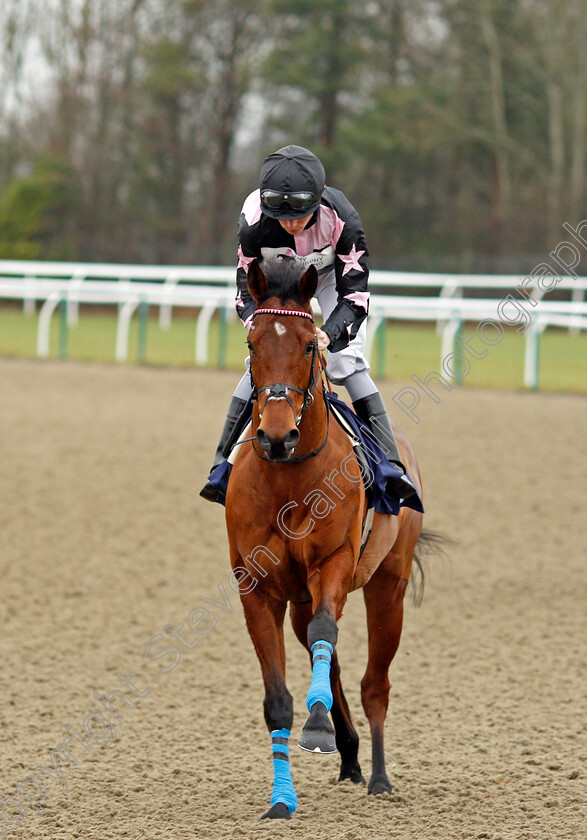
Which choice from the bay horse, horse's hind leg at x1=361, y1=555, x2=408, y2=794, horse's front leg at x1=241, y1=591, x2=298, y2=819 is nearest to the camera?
the bay horse

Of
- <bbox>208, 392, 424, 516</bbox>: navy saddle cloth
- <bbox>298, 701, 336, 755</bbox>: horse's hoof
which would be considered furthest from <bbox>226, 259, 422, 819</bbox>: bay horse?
<bbox>208, 392, 424, 516</bbox>: navy saddle cloth

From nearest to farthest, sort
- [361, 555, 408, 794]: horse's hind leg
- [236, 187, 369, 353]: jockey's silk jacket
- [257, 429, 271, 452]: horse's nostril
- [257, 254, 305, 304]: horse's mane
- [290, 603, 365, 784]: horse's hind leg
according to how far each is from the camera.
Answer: [257, 429, 271, 452]: horse's nostril < [257, 254, 305, 304]: horse's mane < [236, 187, 369, 353]: jockey's silk jacket < [290, 603, 365, 784]: horse's hind leg < [361, 555, 408, 794]: horse's hind leg

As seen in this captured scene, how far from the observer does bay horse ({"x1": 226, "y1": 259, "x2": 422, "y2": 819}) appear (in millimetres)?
3432

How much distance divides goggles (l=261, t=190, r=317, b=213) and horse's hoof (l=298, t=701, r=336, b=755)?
5.47 ft

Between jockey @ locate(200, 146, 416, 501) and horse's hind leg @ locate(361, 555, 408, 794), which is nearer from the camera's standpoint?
jockey @ locate(200, 146, 416, 501)

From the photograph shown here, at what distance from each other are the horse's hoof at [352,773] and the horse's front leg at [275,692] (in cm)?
56

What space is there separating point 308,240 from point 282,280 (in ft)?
1.42

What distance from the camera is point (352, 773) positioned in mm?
4281

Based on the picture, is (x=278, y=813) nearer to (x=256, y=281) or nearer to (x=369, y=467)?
(x=369, y=467)

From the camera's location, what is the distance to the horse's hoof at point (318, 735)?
3.34m

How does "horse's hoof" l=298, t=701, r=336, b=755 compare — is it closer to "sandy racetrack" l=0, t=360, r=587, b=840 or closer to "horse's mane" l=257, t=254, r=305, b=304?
"sandy racetrack" l=0, t=360, r=587, b=840

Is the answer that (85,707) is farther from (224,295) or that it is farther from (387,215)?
(387,215)

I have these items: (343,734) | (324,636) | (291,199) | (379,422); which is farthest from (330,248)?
(343,734)

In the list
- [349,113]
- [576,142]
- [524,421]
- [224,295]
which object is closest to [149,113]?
[349,113]
